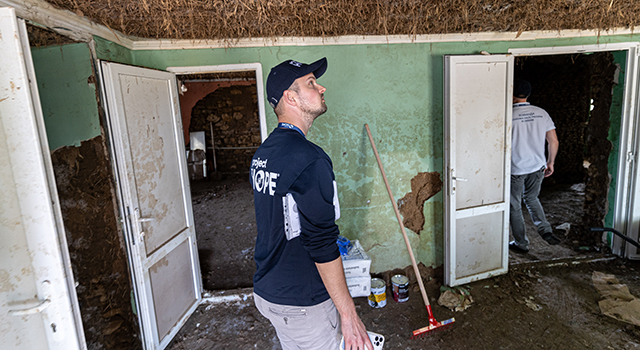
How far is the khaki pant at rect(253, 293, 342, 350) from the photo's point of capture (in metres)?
1.30

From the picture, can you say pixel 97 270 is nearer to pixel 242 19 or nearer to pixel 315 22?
pixel 242 19

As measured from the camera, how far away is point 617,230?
3.33m

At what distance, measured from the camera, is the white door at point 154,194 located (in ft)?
6.80

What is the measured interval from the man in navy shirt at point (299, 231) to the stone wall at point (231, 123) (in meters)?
7.39

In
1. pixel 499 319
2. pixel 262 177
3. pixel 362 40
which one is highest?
pixel 362 40

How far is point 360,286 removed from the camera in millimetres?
2826

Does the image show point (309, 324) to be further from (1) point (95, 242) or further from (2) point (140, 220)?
(1) point (95, 242)

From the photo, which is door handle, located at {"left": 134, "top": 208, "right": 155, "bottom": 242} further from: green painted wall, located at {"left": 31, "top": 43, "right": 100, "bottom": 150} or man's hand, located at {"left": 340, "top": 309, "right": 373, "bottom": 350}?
man's hand, located at {"left": 340, "top": 309, "right": 373, "bottom": 350}

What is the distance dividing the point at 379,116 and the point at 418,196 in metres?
0.86

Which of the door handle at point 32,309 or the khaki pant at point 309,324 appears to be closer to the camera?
the door handle at point 32,309

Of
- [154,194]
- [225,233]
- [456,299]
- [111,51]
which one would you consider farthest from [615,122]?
[225,233]

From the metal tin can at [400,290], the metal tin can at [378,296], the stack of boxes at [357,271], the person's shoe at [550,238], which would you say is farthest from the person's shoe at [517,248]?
the stack of boxes at [357,271]

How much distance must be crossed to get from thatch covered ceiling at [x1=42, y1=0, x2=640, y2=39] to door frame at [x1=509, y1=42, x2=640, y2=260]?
22 centimetres

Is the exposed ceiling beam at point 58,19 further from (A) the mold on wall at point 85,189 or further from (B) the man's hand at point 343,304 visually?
(B) the man's hand at point 343,304
